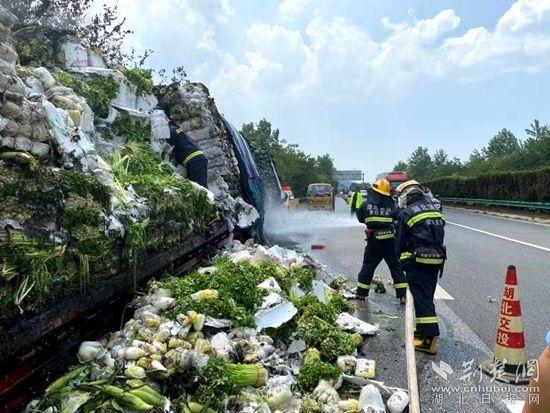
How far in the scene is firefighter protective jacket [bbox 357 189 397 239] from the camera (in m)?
7.20

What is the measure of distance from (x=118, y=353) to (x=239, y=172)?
690cm

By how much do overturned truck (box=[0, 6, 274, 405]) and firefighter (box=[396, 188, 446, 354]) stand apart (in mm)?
2351

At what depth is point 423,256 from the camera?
534cm

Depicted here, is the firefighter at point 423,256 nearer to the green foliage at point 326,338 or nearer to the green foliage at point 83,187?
the green foliage at point 326,338

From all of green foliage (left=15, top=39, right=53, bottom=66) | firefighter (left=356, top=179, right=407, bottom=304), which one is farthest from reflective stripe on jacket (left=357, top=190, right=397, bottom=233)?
green foliage (left=15, top=39, right=53, bottom=66)

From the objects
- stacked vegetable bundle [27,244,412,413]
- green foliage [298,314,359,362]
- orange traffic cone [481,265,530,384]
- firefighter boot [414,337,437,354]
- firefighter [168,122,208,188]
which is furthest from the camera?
firefighter [168,122,208,188]

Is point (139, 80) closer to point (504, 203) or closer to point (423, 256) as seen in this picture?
point (423, 256)

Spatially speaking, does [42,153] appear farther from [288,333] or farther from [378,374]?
[378,374]

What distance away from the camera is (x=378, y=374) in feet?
14.9

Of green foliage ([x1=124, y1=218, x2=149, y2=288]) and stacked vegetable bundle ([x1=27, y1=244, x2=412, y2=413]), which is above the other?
green foliage ([x1=124, y1=218, x2=149, y2=288])

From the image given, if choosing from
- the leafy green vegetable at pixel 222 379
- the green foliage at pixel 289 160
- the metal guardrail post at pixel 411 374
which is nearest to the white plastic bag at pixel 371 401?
the metal guardrail post at pixel 411 374

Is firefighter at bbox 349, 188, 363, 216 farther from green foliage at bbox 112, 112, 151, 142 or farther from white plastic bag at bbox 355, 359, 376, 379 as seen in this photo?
white plastic bag at bbox 355, 359, 376, 379

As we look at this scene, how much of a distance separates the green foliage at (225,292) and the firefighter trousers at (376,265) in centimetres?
213

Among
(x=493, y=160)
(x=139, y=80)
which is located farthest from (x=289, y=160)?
(x=139, y=80)
